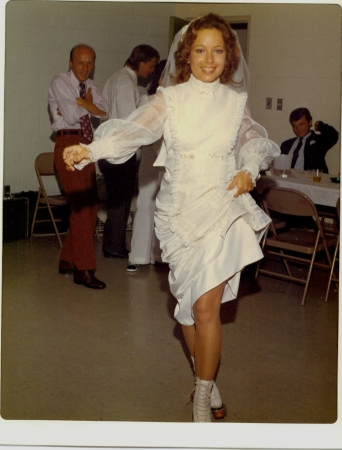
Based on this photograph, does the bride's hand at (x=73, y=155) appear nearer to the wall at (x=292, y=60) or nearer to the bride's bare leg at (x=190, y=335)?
the bride's bare leg at (x=190, y=335)

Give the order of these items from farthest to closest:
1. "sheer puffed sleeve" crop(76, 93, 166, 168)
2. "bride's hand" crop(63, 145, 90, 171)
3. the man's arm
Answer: the man's arm < "sheer puffed sleeve" crop(76, 93, 166, 168) < "bride's hand" crop(63, 145, 90, 171)

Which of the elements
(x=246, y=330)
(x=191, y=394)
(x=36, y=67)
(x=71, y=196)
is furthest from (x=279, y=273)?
(x=36, y=67)

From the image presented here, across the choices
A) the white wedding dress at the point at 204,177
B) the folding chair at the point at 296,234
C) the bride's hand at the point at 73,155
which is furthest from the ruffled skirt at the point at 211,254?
the folding chair at the point at 296,234

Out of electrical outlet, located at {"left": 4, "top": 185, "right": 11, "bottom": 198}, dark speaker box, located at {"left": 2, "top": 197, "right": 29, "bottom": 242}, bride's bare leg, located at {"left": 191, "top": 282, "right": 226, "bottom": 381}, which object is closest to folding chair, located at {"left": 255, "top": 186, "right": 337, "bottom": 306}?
bride's bare leg, located at {"left": 191, "top": 282, "right": 226, "bottom": 381}

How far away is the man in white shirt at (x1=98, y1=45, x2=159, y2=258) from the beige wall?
1194 millimetres

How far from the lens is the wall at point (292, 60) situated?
6777 mm

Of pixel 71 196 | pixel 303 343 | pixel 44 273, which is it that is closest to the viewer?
pixel 303 343

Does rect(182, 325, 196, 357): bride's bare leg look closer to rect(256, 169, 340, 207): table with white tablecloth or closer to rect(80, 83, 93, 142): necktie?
rect(256, 169, 340, 207): table with white tablecloth

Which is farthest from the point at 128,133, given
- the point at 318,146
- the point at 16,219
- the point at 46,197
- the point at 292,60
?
the point at 292,60

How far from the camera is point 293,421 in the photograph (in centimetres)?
279

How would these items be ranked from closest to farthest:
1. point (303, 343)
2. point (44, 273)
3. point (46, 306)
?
point (303, 343) < point (46, 306) < point (44, 273)

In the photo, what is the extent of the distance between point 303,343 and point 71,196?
6.52 feet

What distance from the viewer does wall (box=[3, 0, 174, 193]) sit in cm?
614

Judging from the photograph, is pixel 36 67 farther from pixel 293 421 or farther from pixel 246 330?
pixel 293 421
